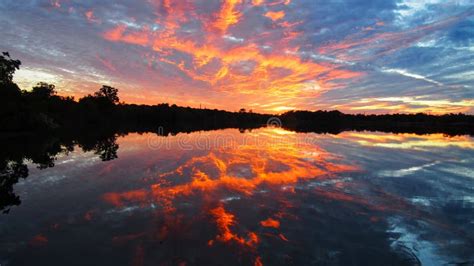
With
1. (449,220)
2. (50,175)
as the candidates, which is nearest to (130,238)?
(449,220)

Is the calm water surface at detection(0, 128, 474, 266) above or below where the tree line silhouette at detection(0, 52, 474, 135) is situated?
below

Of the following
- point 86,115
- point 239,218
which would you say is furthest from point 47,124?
point 239,218

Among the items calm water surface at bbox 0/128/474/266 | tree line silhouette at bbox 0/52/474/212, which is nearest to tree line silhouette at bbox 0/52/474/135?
tree line silhouette at bbox 0/52/474/212

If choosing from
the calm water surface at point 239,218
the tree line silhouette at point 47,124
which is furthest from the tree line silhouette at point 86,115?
the calm water surface at point 239,218

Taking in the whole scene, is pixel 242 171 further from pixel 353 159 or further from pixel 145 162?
pixel 353 159

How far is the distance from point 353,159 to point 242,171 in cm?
1223

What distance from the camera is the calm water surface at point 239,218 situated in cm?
774

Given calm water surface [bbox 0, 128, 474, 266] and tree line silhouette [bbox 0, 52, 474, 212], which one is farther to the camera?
tree line silhouette [bbox 0, 52, 474, 212]

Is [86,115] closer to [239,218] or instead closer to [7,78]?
[7,78]

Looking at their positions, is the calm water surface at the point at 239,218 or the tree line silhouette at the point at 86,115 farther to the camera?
the tree line silhouette at the point at 86,115

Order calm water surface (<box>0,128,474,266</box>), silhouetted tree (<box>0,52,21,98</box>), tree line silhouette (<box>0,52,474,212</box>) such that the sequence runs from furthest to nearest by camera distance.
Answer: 1. silhouetted tree (<box>0,52,21,98</box>)
2. tree line silhouette (<box>0,52,474,212</box>)
3. calm water surface (<box>0,128,474,266</box>)

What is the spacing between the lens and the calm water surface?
25.4 ft

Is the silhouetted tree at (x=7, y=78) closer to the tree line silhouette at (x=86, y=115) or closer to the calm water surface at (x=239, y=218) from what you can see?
the tree line silhouette at (x=86, y=115)

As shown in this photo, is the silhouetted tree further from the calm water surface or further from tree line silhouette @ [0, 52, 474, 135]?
the calm water surface
